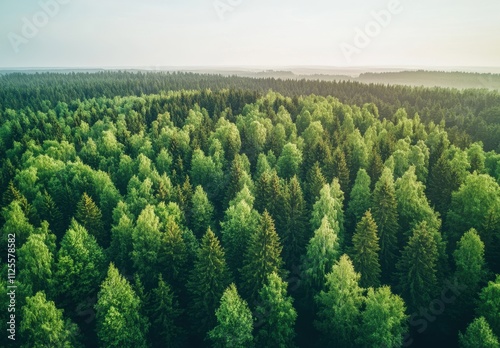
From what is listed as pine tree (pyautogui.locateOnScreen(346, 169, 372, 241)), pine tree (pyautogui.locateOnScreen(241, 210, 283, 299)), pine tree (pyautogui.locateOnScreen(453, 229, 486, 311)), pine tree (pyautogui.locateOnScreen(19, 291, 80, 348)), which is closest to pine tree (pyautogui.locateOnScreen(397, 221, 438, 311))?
pine tree (pyautogui.locateOnScreen(453, 229, 486, 311))

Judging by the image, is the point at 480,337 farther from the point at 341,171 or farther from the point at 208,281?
the point at 341,171

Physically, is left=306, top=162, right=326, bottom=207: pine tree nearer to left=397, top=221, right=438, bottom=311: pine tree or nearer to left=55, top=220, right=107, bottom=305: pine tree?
left=397, top=221, right=438, bottom=311: pine tree

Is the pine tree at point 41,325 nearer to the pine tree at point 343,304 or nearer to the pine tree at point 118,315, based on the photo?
the pine tree at point 118,315

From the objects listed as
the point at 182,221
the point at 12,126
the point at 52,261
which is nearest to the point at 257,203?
the point at 182,221

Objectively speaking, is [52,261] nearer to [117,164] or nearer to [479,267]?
[117,164]

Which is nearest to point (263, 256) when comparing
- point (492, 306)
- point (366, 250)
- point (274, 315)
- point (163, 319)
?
point (274, 315)

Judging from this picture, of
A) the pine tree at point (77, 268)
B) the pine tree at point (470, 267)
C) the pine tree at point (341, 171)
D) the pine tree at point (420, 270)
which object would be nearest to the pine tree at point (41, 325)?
the pine tree at point (77, 268)

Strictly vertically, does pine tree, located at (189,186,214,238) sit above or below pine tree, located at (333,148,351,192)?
below
